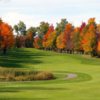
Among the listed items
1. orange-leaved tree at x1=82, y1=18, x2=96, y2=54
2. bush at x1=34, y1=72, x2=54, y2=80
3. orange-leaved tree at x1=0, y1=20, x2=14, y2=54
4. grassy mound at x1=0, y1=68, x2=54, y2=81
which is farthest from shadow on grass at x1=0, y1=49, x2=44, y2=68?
bush at x1=34, y1=72, x2=54, y2=80

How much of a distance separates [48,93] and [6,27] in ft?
261

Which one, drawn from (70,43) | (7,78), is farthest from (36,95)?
(70,43)

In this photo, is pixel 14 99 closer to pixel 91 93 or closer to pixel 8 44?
pixel 91 93

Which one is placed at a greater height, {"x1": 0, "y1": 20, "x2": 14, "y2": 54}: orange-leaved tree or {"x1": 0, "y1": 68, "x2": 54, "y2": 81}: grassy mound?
{"x1": 0, "y1": 20, "x2": 14, "y2": 54}: orange-leaved tree

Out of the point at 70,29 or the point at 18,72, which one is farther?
the point at 70,29

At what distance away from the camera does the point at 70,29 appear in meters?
140

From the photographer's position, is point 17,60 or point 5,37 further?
point 5,37

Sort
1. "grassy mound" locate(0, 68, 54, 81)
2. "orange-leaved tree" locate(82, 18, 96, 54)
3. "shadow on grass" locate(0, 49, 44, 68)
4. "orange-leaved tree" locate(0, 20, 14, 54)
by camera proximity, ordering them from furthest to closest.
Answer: "orange-leaved tree" locate(82, 18, 96, 54)
"orange-leaved tree" locate(0, 20, 14, 54)
"shadow on grass" locate(0, 49, 44, 68)
"grassy mound" locate(0, 68, 54, 81)

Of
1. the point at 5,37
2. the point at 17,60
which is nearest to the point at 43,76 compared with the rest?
the point at 17,60

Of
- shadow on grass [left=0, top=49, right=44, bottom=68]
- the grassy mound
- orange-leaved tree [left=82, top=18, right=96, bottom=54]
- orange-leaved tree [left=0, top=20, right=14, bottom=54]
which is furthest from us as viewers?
orange-leaved tree [left=82, top=18, right=96, bottom=54]

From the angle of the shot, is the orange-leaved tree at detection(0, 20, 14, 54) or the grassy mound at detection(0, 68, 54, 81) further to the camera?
the orange-leaved tree at detection(0, 20, 14, 54)

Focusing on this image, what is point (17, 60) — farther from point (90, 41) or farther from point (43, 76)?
point (43, 76)

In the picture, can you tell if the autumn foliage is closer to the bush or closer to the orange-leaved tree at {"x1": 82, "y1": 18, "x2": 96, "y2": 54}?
the orange-leaved tree at {"x1": 82, "y1": 18, "x2": 96, "y2": 54}

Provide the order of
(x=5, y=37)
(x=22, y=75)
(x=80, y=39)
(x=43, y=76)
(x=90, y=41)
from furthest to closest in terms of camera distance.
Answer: (x=80, y=39), (x=90, y=41), (x=5, y=37), (x=22, y=75), (x=43, y=76)
